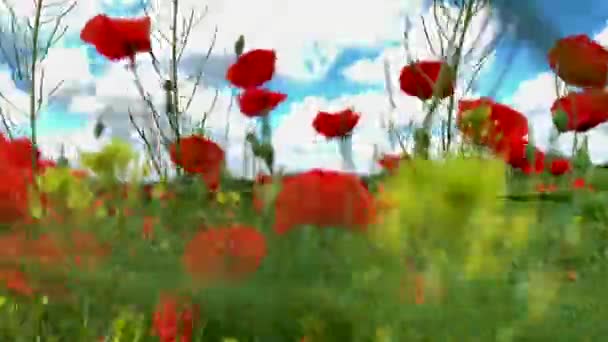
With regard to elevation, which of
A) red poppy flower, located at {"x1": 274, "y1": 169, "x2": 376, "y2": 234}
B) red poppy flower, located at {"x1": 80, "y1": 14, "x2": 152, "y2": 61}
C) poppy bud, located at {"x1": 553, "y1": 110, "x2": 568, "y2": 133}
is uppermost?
red poppy flower, located at {"x1": 80, "y1": 14, "x2": 152, "y2": 61}

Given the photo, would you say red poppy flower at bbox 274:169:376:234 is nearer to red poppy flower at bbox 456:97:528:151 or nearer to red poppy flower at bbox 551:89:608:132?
red poppy flower at bbox 456:97:528:151

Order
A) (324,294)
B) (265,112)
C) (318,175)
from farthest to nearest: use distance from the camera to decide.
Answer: (265,112) → (318,175) → (324,294)

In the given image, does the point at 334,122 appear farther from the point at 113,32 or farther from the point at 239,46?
the point at 113,32

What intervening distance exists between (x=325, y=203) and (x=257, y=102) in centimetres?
88

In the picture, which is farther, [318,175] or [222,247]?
[318,175]

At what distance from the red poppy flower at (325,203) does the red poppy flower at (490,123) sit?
0.28m

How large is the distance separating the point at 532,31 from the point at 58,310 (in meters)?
0.24

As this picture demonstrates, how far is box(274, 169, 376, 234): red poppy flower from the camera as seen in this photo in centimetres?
23

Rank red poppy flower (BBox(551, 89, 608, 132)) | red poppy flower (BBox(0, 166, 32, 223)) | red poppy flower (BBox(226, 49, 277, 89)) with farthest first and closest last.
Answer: red poppy flower (BBox(226, 49, 277, 89)) < red poppy flower (BBox(551, 89, 608, 132)) < red poppy flower (BBox(0, 166, 32, 223))

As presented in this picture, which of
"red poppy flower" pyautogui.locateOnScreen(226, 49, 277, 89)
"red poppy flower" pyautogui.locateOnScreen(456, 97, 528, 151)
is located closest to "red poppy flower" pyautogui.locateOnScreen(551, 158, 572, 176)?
"red poppy flower" pyautogui.locateOnScreen(226, 49, 277, 89)

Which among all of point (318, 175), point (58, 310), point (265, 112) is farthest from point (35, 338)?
point (265, 112)

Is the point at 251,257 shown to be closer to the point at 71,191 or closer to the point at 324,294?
the point at 324,294

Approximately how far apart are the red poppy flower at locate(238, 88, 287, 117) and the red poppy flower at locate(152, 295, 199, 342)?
83 cm

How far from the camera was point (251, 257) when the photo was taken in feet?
0.61
